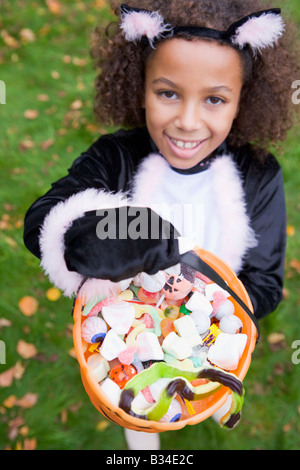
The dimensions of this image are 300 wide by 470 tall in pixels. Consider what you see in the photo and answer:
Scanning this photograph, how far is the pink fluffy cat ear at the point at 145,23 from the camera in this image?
112 cm

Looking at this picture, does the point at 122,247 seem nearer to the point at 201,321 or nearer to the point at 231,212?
the point at 201,321

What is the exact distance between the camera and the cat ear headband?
109 cm

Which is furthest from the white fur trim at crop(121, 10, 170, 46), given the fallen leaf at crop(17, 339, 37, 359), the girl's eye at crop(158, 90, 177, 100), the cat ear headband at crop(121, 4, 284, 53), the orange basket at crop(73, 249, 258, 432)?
the fallen leaf at crop(17, 339, 37, 359)

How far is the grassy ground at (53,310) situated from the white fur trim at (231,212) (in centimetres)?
70

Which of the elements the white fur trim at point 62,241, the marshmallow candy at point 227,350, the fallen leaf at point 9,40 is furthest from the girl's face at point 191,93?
the fallen leaf at point 9,40

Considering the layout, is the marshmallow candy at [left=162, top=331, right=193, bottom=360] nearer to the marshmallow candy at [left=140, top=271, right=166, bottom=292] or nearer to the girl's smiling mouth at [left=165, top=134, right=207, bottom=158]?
the marshmallow candy at [left=140, top=271, right=166, bottom=292]

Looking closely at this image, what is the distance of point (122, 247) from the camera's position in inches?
35.8

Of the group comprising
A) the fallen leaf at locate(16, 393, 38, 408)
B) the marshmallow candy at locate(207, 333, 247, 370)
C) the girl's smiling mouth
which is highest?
the girl's smiling mouth

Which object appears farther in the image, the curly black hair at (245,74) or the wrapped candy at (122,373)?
the curly black hair at (245,74)

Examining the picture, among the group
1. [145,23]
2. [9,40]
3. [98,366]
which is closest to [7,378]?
[98,366]

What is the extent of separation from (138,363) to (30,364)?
927mm

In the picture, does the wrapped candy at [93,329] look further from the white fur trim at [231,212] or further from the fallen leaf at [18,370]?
the fallen leaf at [18,370]
